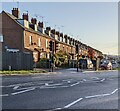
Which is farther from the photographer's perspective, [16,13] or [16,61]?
[16,13]

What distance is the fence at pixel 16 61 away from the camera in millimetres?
38562

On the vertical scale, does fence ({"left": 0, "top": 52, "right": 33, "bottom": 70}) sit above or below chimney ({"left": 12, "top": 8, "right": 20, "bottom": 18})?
below

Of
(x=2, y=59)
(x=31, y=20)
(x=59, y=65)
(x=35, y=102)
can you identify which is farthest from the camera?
(x=31, y=20)

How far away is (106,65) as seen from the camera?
59.4 meters

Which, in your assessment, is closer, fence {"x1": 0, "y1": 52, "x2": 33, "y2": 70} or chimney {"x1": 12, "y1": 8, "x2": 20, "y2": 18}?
fence {"x1": 0, "y1": 52, "x2": 33, "y2": 70}

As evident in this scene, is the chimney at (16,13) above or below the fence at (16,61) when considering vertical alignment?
above

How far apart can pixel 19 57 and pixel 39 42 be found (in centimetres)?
1835

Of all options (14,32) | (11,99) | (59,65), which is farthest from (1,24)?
(11,99)

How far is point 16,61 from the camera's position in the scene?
39.6 meters

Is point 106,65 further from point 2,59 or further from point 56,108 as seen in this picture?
point 56,108

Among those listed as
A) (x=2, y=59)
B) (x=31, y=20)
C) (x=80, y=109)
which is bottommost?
(x=80, y=109)

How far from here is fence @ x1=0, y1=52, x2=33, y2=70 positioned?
38.6 metres

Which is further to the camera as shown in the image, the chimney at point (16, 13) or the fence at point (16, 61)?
the chimney at point (16, 13)

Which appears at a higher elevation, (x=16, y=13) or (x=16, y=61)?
(x=16, y=13)
